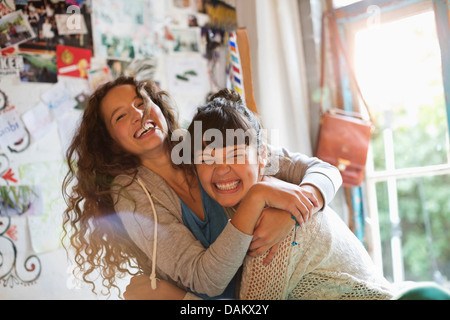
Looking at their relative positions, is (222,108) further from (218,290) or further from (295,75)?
(295,75)

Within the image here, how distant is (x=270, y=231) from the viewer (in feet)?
2.22

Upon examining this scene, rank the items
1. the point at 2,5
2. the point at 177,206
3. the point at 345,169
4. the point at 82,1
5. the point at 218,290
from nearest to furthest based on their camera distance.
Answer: the point at 218,290, the point at 177,206, the point at 2,5, the point at 82,1, the point at 345,169

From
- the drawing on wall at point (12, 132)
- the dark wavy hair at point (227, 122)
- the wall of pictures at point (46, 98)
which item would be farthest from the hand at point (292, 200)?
the drawing on wall at point (12, 132)

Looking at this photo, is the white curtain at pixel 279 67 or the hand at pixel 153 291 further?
the white curtain at pixel 279 67

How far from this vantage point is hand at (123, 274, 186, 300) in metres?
0.73

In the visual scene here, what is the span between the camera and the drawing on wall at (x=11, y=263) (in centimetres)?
100

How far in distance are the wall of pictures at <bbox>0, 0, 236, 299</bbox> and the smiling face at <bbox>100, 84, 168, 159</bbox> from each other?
326mm

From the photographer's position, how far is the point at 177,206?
2.66 feet

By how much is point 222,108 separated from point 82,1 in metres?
Answer: 0.70

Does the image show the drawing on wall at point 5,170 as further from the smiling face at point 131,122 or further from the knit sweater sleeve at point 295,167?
the knit sweater sleeve at point 295,167

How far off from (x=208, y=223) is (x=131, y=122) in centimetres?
27

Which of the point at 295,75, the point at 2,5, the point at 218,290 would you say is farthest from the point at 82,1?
the point at 218,290

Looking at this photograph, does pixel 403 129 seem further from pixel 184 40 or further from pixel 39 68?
pixel 39 68

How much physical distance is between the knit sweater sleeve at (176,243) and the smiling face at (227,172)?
0.10 meters
